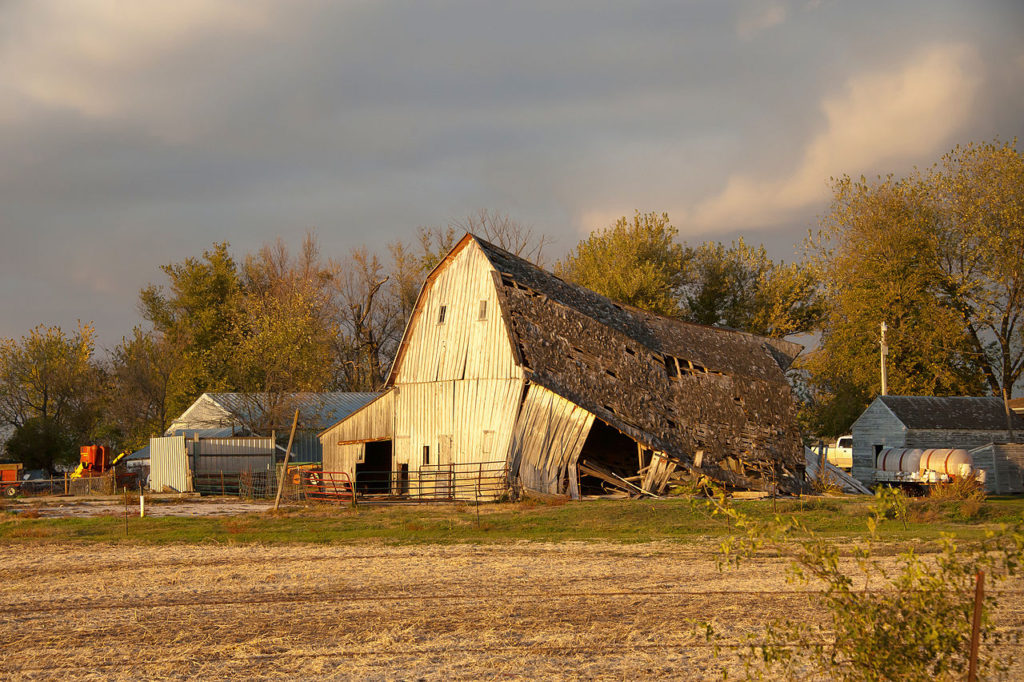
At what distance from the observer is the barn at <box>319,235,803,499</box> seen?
32562 mm

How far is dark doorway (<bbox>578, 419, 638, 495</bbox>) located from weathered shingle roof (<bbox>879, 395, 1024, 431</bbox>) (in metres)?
14.9

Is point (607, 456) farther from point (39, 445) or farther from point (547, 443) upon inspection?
point (39, 445)

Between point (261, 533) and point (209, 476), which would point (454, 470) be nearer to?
point (261, 533)

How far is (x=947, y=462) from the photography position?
125 ft

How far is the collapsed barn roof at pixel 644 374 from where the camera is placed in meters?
33.2

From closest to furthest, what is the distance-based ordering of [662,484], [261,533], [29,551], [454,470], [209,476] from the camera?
[29,551], [261,533], [662,484], [454,470], [209,476]

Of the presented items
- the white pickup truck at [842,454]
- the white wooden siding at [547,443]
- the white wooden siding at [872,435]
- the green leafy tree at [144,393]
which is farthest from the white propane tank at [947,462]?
the green leafy tree at [144,393]

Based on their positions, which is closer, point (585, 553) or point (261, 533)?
point (585, 553)

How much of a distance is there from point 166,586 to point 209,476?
99.6 ft

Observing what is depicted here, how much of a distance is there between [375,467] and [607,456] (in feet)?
33.0

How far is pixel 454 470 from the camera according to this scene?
3469 centimetres

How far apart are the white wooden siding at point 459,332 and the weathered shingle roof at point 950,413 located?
72.3 feet

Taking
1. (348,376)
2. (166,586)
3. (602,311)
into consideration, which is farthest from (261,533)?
(348,376)

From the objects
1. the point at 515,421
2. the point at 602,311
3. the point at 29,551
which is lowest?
the point at 29,551
